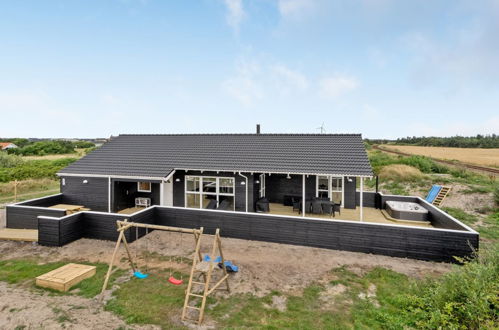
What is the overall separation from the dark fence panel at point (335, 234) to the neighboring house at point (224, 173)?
1776 mm

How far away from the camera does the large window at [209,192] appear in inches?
481

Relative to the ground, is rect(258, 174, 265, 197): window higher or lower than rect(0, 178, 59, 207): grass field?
higher

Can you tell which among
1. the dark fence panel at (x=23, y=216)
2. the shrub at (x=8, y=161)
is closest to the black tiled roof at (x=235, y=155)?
the dark fence panel at (x=23, y=216)

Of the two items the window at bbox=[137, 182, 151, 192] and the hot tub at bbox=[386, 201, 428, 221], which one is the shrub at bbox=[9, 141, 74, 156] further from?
the hot tub at bbox=[386, 201, 428, 221]

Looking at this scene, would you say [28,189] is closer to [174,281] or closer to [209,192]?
[209,192]

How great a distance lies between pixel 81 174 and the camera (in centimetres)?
1278

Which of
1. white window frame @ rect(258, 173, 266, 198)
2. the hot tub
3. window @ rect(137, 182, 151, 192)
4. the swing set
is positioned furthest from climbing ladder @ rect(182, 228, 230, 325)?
the hot tub

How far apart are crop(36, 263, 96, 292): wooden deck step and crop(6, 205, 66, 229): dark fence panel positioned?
187 inches

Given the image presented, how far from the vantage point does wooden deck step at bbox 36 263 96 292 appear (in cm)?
617

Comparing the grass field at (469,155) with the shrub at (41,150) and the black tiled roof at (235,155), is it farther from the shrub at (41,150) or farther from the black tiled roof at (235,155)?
the shrub at (41,150)

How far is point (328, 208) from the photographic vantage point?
11.6 m

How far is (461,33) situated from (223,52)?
1920cm

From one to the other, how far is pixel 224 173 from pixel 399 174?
752 inches

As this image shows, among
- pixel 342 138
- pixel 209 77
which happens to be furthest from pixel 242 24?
pixel 342 138
